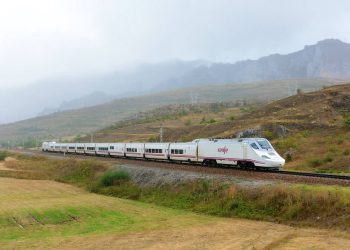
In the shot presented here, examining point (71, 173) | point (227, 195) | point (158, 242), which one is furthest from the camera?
point (71, 173)

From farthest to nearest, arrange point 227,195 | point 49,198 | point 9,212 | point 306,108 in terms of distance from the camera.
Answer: point 306,108
point 49,198
point 9,212
point 227,195

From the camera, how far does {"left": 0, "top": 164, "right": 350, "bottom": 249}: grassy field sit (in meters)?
21.2

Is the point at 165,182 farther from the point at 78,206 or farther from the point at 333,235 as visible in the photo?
the point at 333,235

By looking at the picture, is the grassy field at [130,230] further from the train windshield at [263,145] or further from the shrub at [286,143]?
the shrub at [286,143]

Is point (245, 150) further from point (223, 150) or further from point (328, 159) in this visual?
point (328, 159)

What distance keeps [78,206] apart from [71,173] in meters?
26.6

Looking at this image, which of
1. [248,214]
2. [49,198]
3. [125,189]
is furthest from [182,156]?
[248,214]

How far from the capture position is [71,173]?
197ft

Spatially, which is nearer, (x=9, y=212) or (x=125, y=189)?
(x=9, y=212)

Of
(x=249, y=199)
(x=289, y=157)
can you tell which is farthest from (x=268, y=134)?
(x=249, y=199)

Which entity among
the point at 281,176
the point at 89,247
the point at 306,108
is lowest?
the point at 89,247

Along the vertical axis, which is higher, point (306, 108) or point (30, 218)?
point (306, 108)

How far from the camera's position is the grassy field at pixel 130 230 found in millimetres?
21156

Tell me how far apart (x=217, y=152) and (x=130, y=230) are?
18.6 meters
